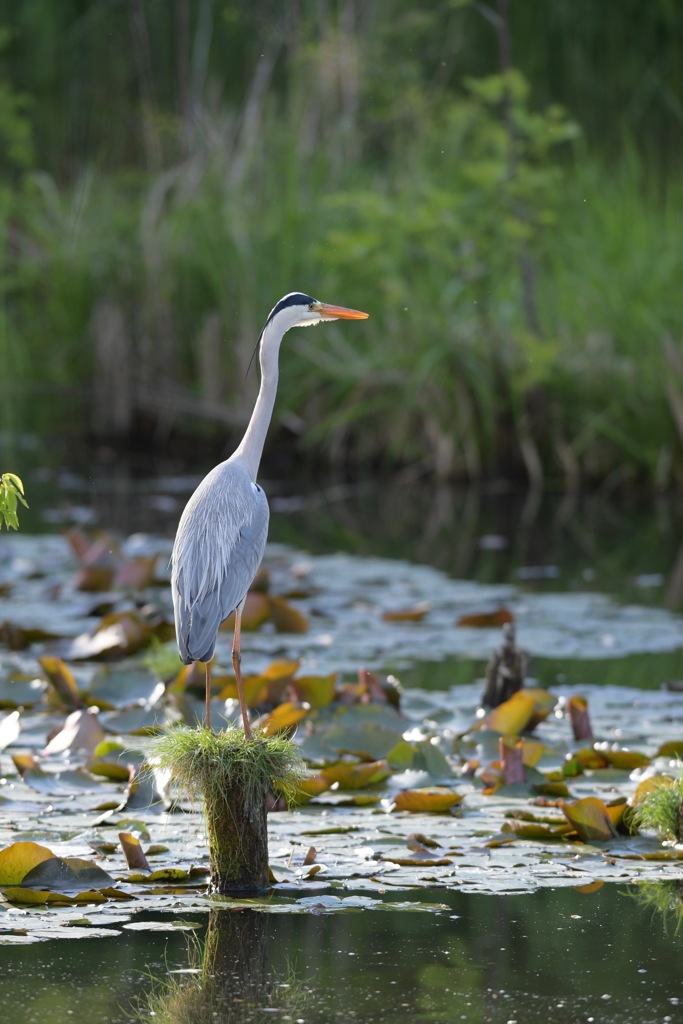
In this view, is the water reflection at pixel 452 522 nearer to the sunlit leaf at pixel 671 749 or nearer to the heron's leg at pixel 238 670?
the sunlit leaf at pixel 671 749

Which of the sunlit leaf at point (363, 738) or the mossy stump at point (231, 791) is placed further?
the sunlit leaf at point (363, 738)

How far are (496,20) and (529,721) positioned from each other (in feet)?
25.1

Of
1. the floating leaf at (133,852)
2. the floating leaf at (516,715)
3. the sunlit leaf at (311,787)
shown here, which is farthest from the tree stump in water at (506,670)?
the floating leaf at (133,852)

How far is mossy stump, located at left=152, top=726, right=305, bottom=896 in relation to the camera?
3.60 m

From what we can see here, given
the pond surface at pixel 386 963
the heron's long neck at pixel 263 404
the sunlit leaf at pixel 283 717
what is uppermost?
the heron's long neck at pixel 263 404

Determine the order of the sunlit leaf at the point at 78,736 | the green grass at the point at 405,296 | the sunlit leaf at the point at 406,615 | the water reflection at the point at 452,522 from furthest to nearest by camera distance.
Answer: the green grass at the point at 405,296 < the water reflection at the point at 452,522 < the sunlit leaf at the point at 406,615 < the sunlit leaf at the point at 78,736

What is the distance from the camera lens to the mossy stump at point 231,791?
142 inches

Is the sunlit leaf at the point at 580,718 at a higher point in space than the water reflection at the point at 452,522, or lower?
lower

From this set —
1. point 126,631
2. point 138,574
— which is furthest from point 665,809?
point 138,574

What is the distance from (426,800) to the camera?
425cm

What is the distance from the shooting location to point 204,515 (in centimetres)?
402

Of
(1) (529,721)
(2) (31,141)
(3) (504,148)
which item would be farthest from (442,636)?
(2) (31,141)

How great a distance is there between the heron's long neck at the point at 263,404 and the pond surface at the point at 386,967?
4.11ft

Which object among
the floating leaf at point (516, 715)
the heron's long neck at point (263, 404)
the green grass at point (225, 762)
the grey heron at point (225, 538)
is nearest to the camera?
the green grass at point (225, 762)
